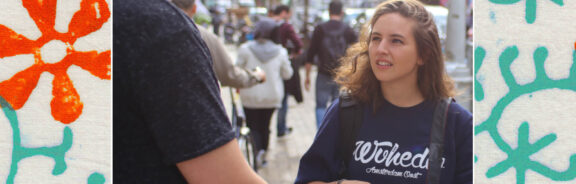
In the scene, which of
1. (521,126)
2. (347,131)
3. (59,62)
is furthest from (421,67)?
(59,62)

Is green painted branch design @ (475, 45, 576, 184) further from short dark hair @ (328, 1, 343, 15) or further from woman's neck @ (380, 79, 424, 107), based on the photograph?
short dark hair @ (328, 1, 343, 15)

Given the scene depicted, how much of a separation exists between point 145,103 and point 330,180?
0.96 m

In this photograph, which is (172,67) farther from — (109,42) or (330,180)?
(330,180)

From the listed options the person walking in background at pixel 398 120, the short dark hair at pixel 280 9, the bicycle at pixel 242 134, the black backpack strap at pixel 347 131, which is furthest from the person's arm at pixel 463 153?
the short dark hair at pixel 280 9

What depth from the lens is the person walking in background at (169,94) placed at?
46.0 inches

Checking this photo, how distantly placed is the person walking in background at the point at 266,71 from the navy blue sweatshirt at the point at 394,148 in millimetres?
3853

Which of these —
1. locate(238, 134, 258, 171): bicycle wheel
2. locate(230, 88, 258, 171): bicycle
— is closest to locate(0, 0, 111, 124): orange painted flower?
locate(230, 88, 258, 171): bicycle

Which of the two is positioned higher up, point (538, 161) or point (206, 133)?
point (206, 133)

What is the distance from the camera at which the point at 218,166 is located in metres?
1.22

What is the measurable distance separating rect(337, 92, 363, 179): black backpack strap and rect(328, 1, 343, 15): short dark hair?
14.4ft

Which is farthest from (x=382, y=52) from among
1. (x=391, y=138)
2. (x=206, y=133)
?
(x=206, y=133)

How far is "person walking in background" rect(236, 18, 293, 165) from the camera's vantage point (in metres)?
5.89

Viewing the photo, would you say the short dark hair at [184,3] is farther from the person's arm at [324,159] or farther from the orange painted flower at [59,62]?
the orange painted flower at [59,62]

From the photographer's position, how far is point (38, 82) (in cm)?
122
